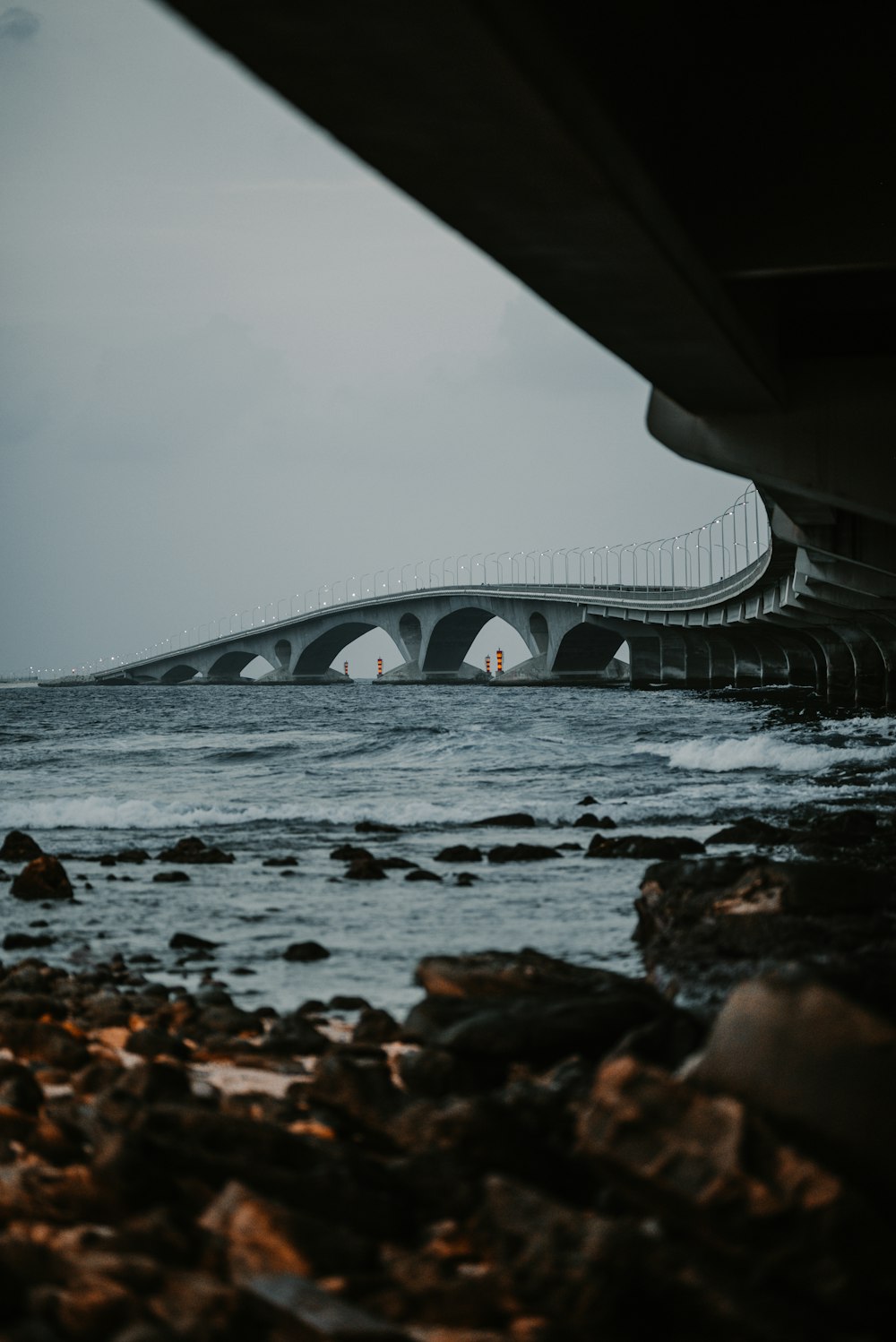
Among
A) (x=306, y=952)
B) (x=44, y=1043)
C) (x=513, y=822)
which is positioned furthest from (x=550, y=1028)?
(x=513, y=822)

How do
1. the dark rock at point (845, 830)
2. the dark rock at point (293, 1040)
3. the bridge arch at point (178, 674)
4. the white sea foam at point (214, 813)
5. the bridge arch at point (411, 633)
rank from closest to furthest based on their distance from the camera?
the dark rock at point (293, 1040)
the dark rock at point (845, 830)
the white sea foam at point (214, 813)
the bridge arch at point (411, 633)
the bridge arch at point (178, 674)

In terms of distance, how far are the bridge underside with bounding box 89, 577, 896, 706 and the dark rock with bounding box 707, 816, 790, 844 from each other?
810 inches

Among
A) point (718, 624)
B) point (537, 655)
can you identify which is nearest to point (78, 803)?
point (718, 624)

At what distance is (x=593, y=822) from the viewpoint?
17359 mm

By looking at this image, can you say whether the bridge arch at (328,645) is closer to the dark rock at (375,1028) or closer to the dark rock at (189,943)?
the dark rock at (189,943)

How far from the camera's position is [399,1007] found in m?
7.26

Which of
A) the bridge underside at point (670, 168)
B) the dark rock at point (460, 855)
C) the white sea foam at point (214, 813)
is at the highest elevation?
the bridge underside at point (670, 168)

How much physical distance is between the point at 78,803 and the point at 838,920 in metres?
17.2

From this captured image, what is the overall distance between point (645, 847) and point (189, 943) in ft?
19.1

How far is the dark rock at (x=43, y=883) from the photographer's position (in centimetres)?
1215

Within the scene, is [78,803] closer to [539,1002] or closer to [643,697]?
[539,1002]

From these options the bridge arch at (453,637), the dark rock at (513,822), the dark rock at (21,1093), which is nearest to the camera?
the dark rock at (21,1093)

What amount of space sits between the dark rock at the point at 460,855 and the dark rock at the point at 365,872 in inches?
50.1

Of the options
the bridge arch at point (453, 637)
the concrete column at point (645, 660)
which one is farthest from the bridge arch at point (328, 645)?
the concrete column at point (645, 660)
